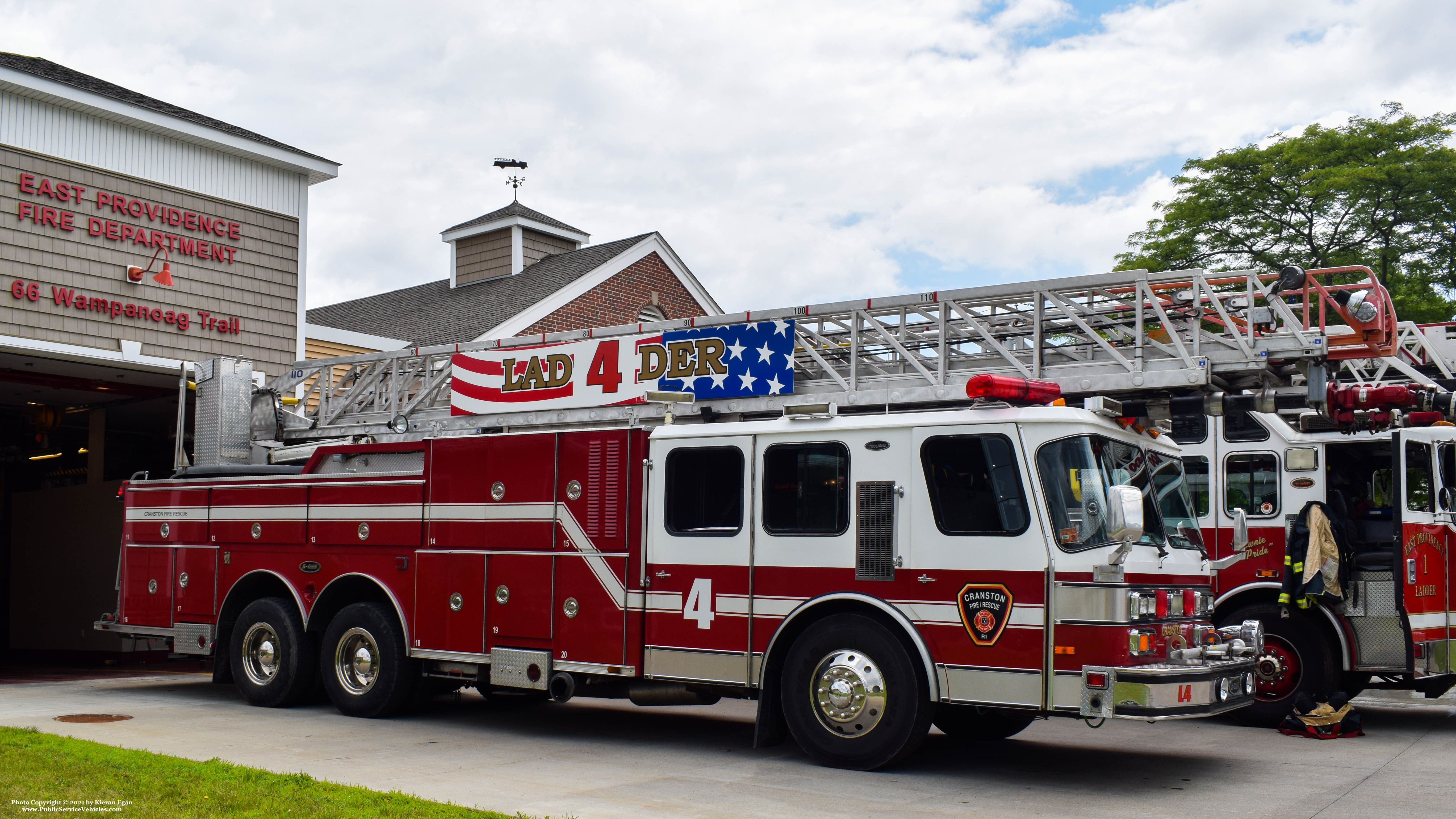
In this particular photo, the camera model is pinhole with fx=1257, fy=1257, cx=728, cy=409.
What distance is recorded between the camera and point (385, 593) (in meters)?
10.7

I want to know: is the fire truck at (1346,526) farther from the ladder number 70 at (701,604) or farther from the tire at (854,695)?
the ladder number 70 at (701,604)

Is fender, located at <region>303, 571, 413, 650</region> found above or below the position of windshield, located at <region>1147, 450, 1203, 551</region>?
below

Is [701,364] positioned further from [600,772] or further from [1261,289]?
[1261,289]

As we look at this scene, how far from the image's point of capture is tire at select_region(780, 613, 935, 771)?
7820 millimetres

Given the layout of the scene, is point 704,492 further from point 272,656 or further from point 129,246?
point 129,246

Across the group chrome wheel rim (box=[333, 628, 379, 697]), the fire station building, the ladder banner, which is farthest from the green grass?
the fire station building

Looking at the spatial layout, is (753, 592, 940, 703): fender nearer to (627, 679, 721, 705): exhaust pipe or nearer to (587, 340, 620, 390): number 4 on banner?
(627, 679, 721, 705): exhaust pipe

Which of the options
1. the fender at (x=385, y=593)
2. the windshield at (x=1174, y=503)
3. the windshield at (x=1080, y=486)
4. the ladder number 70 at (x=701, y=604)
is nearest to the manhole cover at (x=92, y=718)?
the fender at (x=385, y=593)

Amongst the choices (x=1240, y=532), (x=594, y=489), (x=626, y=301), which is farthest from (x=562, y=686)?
(x=626, y=301)

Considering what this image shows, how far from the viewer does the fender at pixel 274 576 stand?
441 inches

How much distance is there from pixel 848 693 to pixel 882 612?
559mm

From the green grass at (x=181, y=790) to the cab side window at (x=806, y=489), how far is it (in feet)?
9.59

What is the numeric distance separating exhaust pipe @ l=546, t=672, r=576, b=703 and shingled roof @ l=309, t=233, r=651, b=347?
12089 millimetres

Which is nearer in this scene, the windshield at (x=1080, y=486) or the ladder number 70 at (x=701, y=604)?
the windshield at (x=1080, y=486)
